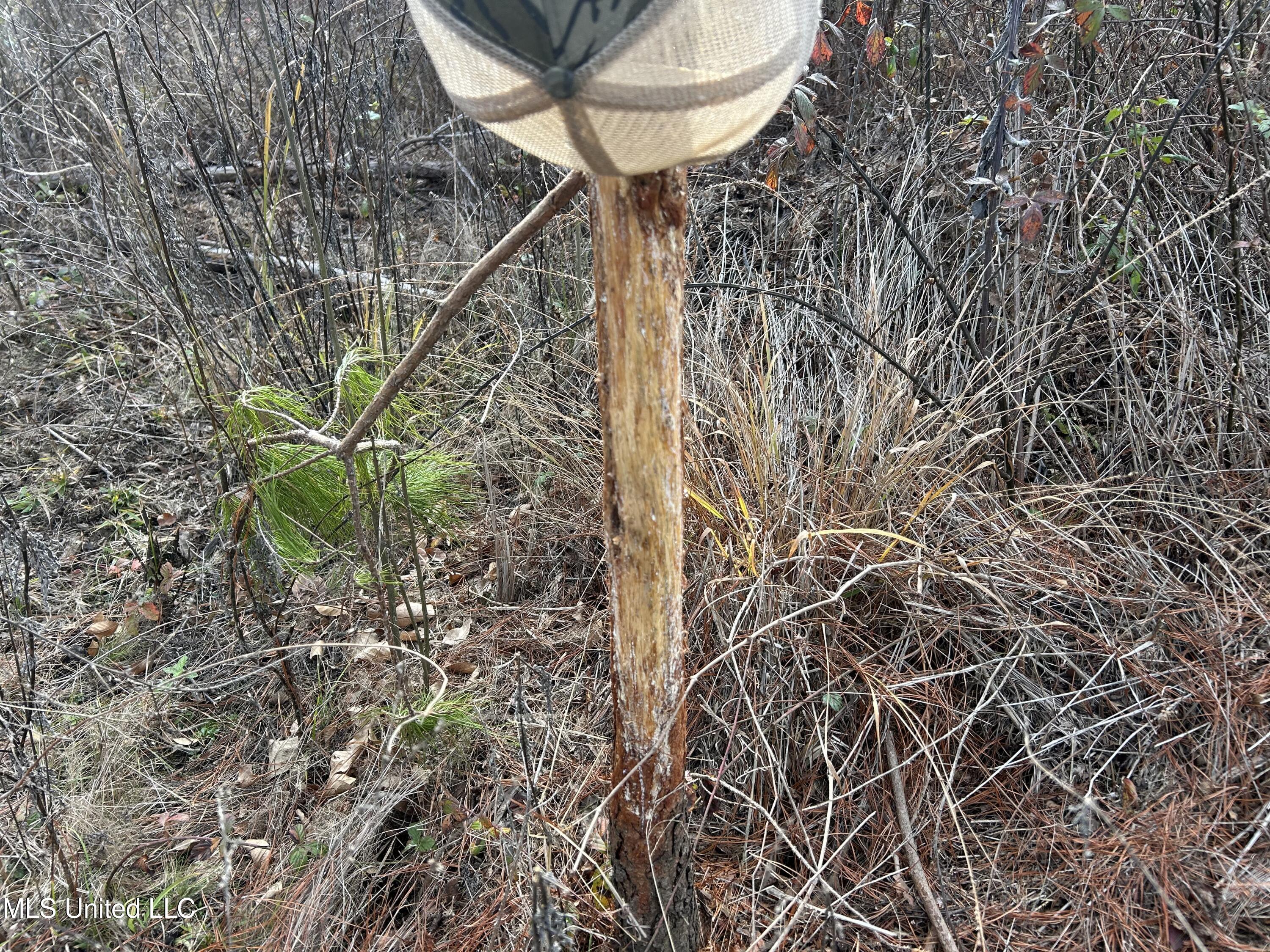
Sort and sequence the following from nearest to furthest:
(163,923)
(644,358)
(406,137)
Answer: (644,358)
(163,923)
(406,137)

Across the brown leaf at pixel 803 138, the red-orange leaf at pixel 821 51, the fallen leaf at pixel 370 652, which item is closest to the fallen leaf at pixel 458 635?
the fallen leaf at pixel 370 652

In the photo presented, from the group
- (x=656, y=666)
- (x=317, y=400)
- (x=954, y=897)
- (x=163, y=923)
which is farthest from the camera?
(x=317, y=400)

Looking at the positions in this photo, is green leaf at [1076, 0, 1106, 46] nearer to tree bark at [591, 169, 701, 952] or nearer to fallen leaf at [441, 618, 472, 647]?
tree bark at [591, 169, 701, 952]

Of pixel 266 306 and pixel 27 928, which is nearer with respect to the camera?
pixel 27 928

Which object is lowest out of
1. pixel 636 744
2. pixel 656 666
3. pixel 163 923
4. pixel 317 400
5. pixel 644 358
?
pixel 163 923

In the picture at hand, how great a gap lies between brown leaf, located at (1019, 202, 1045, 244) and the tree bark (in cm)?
132

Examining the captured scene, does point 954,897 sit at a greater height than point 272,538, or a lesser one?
lesser

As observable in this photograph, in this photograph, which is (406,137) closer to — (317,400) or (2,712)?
(317,400)

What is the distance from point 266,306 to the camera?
9.66 ft

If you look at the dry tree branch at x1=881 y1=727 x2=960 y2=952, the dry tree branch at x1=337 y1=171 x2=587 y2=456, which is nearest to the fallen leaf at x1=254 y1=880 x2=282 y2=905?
the dry tree branch at x1=337 y1=171 x2=587 y2=456

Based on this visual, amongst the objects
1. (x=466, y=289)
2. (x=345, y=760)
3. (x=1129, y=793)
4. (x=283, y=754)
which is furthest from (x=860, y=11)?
(x=283, y=754)

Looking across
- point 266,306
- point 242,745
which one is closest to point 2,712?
point 242,745

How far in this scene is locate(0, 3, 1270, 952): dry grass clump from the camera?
1.77 meters

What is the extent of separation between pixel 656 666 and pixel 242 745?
4.88 ft
